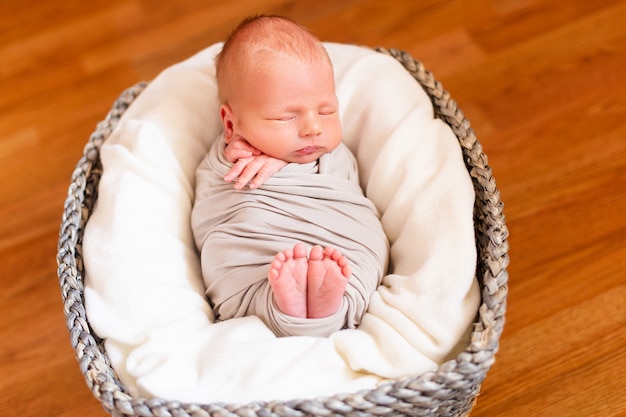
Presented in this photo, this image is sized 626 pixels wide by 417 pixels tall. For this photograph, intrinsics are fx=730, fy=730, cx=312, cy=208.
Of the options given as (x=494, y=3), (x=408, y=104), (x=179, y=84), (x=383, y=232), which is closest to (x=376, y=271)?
(x=383, y=232)

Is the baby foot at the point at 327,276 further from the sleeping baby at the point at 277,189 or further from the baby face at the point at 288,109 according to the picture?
the baby face at the point at 288,109

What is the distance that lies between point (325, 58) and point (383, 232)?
28 centimetres

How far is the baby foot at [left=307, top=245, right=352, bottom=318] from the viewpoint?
3.15 ft

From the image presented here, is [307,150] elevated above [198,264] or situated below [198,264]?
above

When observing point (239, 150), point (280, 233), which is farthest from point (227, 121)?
point (280, 233)

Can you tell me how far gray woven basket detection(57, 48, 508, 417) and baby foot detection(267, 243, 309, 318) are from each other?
0.15m

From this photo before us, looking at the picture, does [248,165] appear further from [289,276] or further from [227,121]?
[289,276]

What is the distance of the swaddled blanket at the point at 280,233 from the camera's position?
106 cm

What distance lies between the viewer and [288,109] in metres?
1.09

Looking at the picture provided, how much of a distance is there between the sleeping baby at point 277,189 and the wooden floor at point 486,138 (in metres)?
0.33

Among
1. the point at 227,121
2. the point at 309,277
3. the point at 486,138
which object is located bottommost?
the point at 486,138

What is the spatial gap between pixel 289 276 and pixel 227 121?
32 cm

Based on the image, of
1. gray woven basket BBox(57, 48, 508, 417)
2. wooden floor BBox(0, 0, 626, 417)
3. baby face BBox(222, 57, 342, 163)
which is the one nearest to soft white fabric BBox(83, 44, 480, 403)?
gray woven basket BBox(57, 48, 508, 417)

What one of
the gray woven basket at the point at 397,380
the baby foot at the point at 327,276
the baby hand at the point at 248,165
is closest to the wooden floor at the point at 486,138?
the gray woven basket at the point at 397,380
